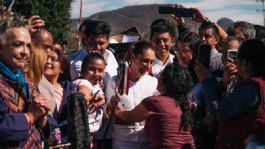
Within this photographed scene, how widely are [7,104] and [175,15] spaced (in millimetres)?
3986

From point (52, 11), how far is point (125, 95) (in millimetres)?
28350

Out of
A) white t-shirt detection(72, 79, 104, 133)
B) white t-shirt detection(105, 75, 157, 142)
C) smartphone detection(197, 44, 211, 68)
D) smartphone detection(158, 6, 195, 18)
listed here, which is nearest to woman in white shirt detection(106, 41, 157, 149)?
white t-shirt detection(105, 75, 157, 142)

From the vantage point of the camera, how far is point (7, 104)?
3336 mm

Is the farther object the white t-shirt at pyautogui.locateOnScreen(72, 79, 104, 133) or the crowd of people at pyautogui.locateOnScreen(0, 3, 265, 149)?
the white t-shirt at pyautogui.locateOnScreen(72, 79, 104, 133)

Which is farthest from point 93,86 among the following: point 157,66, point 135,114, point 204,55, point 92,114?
point 204,55

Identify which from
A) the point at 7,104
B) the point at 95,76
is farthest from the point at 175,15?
the point at 7,104

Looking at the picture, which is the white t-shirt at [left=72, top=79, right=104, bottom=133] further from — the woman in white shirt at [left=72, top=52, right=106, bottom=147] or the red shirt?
the red shirt

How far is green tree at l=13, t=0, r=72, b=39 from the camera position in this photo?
2998cm

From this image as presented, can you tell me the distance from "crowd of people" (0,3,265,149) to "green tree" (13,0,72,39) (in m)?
24.7

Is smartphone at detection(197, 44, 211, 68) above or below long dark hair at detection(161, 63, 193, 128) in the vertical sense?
above

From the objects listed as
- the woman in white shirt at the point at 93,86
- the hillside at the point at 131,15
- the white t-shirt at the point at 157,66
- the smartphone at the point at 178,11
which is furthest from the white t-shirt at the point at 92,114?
the hillside at the point at 131,15

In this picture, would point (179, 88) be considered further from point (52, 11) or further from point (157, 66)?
point (52, 11)

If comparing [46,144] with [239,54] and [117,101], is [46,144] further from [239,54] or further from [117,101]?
[239,54]

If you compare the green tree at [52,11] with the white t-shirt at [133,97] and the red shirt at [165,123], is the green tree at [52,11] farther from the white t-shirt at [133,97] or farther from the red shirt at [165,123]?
the red shirt at [165,123]
